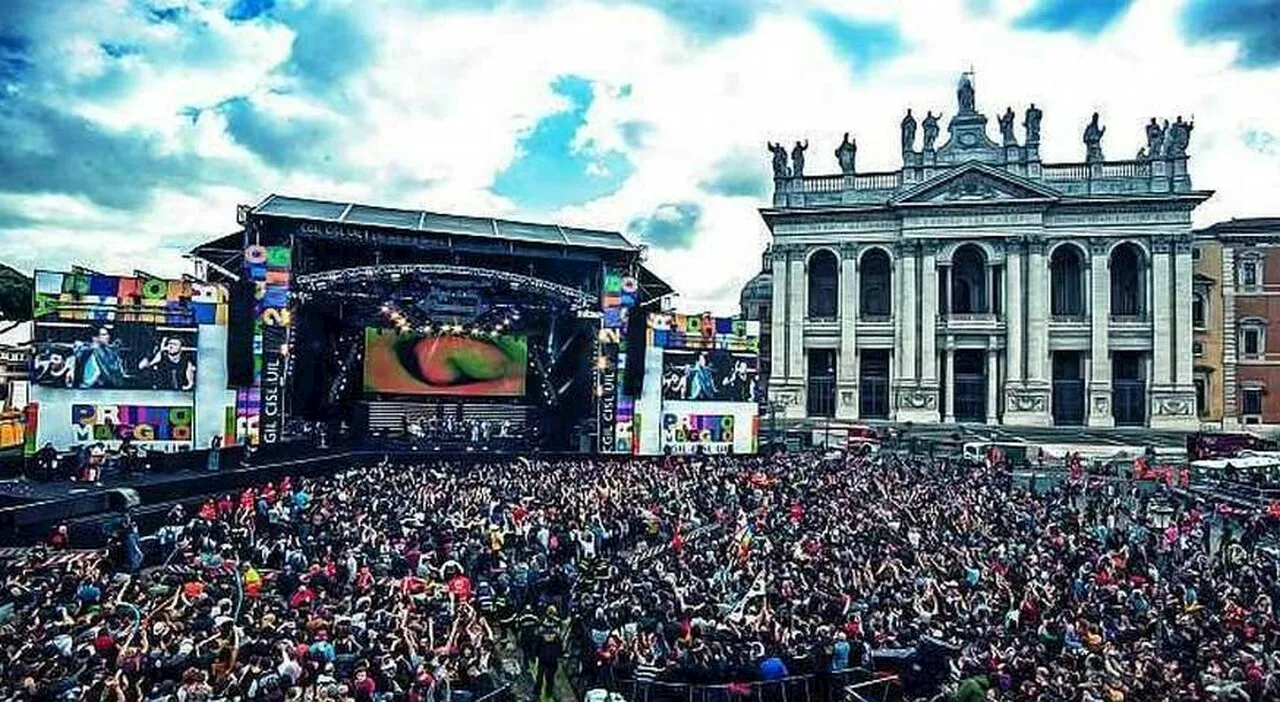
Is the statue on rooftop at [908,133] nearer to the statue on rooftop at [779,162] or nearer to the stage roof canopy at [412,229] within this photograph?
the statue on rooftop at [779,162]

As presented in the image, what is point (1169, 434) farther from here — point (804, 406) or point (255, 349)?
point (255, 349)

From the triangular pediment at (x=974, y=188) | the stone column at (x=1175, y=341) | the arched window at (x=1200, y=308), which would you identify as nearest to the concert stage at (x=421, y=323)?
the triangular pediment at (x=974, y=188)

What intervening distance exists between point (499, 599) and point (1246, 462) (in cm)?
2971

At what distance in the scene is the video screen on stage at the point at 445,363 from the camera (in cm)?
3762

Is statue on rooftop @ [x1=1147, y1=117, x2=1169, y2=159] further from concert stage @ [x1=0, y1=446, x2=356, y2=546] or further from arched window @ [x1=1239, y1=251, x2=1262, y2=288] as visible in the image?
concert stage @ [x1=0, y1=446, x2=356, y2=546]

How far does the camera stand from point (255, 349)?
3136cm

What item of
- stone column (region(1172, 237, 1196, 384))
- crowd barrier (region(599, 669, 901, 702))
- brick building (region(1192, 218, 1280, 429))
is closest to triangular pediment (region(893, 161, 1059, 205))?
stone column (region(1172, 237, 1196, 384))

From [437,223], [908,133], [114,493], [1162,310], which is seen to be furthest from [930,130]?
[114,493]

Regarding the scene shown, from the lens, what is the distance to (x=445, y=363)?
126 feet

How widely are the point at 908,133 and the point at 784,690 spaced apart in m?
46.8

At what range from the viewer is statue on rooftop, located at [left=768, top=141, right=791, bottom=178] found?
→ 55844mm

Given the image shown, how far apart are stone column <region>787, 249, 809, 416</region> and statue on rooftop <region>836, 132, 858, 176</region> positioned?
17.9 feet

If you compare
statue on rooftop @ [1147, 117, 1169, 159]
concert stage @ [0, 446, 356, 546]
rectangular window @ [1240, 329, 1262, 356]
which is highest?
statue on rooftop @ [1147, 117, 1169, 159]

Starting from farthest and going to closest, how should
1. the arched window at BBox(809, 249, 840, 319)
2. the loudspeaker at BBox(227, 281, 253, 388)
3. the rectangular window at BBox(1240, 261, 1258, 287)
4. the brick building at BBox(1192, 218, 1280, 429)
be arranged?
the arched window at BBox(809, 249, 840, 319) < the rectangular window at BBox(1240, 261, 1258, 287) < the brick building at BBox(1192, 218, 1280, 429) < the loudspeaker at BBox(227, 281, 253, 388)
